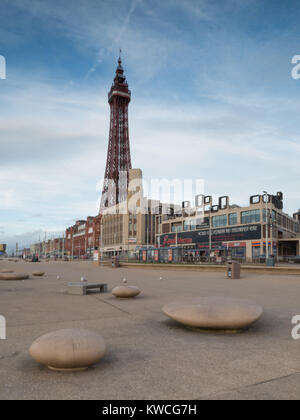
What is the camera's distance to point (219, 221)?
243 ft

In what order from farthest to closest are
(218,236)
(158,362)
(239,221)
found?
(218,236), (239,221), (158,362)

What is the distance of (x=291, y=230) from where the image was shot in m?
79.3

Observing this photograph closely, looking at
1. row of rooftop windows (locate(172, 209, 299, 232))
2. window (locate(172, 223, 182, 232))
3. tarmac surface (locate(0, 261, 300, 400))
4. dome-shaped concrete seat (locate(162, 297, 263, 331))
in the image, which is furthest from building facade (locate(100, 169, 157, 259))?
dome-shaped concrete seat (locate(162, 297, 263, 331))

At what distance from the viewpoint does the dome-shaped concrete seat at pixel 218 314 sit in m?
6.75

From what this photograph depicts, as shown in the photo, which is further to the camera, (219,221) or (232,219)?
(219,221)

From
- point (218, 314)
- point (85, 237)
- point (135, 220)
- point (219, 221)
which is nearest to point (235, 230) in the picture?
point (219, 221)

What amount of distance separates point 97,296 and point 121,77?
123962 mm

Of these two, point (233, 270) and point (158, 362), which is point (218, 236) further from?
point (158, 362)

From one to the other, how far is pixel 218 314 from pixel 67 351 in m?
3.32

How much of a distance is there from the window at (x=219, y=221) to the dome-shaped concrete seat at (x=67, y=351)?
227 feet

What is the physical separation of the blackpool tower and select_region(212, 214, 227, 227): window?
143 feet

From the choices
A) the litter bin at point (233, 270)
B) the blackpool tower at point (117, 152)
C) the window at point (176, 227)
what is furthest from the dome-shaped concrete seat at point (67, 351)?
the blackpool tower at point (117, 152)

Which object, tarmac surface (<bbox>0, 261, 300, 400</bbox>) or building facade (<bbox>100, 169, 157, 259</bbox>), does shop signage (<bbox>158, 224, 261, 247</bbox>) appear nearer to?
building facade (<bbox>100, 169, 157, 259</bbox>)

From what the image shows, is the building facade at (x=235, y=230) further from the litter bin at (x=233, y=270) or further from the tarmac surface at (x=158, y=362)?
the tarmac surface at (x=158, y=362)
